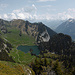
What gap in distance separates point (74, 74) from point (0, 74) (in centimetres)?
6493

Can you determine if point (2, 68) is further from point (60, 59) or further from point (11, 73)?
point (60, 59)

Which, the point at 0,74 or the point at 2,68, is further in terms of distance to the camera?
the point at 2,68

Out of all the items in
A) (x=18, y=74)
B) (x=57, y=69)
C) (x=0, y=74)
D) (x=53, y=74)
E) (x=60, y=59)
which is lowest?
(x=60, y=59)

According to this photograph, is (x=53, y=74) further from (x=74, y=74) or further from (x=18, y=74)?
(x=18, y=74)

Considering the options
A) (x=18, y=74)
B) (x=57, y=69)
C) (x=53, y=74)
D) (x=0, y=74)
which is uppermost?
(x=0, y=74)

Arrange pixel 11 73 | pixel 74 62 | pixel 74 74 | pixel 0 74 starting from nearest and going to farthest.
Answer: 1. pixel 0 74
2. pixel 11 73
3. pixel 74 74
4. pixel 74 62

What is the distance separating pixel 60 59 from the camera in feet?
567

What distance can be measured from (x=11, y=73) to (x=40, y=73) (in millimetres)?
45041

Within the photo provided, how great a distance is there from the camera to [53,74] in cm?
7975

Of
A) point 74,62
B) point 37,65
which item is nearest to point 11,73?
point 37,65

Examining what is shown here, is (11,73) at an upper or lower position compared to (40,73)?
upper

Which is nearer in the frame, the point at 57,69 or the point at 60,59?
the point at 57,69

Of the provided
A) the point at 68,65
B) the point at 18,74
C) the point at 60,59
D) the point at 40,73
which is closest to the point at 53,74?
the point at 40,73

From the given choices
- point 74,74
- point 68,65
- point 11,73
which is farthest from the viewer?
point 68,65
